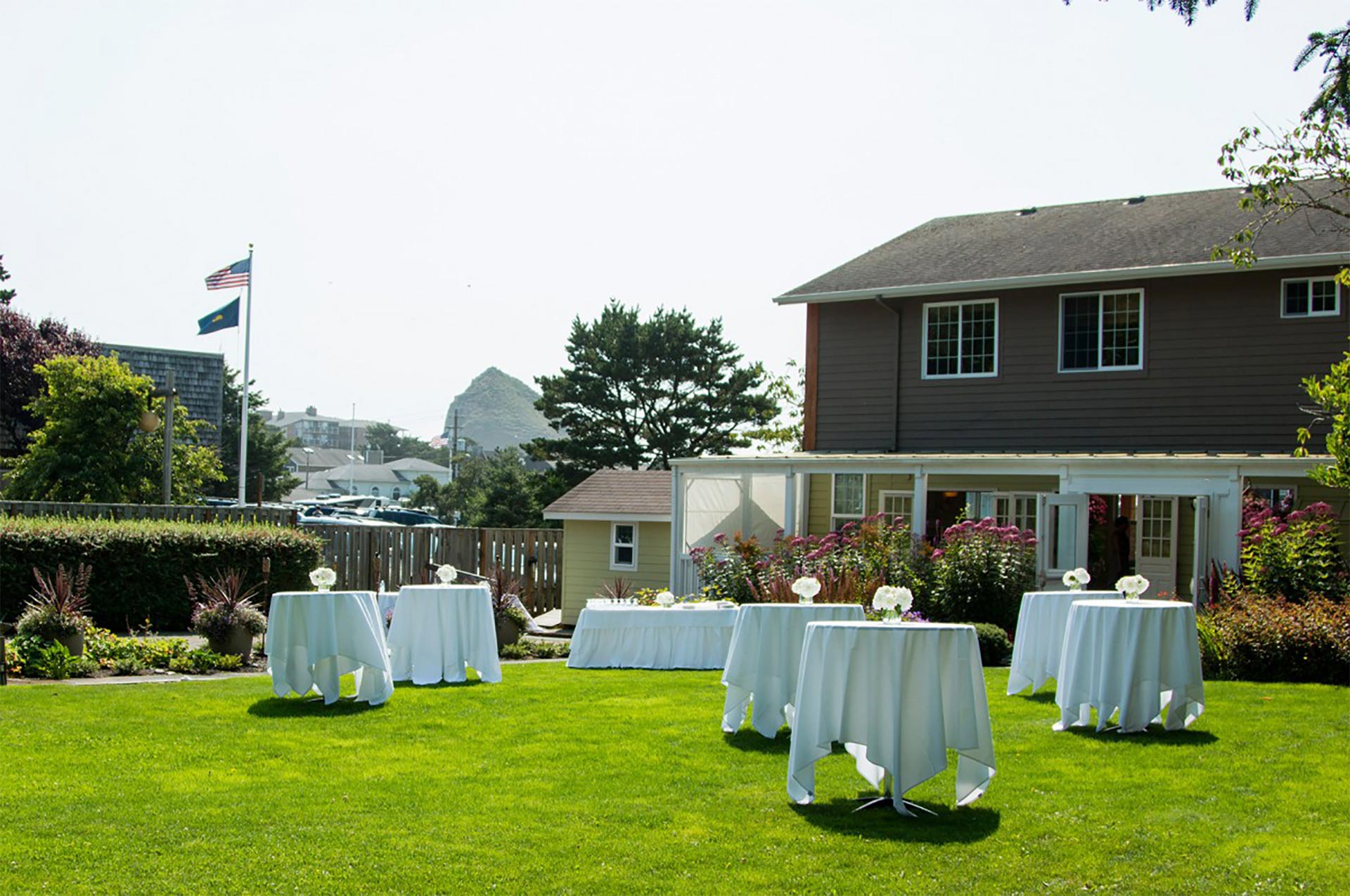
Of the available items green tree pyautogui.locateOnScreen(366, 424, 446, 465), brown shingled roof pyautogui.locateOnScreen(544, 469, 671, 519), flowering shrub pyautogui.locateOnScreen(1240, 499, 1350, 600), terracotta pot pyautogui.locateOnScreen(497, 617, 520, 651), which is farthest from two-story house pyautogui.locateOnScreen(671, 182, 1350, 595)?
green tree pyautogui.locateOnScreen(366, 424, 446, 465)

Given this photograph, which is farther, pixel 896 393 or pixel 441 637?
pixel 896 393

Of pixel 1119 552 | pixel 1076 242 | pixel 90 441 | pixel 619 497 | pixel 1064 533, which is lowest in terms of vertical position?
pixel 1119 552

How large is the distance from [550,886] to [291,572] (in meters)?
15.9

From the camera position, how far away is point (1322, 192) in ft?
68.3

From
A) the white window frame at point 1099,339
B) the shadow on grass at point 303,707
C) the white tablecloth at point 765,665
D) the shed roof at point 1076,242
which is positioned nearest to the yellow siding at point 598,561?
the shed roof at point 1076,242

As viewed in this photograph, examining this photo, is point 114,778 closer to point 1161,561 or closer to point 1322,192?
point 1161,561

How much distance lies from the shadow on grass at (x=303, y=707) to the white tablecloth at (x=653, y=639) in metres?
3.95

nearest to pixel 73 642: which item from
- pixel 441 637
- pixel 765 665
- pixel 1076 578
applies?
pixel 441 637

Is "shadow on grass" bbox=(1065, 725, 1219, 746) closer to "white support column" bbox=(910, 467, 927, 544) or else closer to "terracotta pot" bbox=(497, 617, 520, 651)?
"terracotta pot" bbox=(497, 617, 520, 651)

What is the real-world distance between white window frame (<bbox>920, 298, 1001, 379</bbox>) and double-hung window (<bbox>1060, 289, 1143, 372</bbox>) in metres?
1.06

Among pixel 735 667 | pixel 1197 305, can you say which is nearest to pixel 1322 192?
pixel 1197 305

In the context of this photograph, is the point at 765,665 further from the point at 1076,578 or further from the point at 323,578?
the point at 323,578

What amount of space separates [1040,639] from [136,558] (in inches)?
512

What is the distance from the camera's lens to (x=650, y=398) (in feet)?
179
